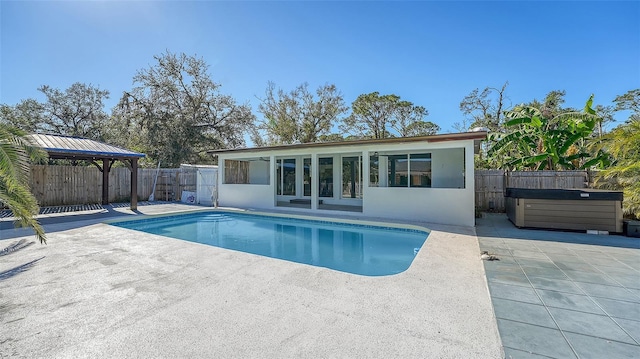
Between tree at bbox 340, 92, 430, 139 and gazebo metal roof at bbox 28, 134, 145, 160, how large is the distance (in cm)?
1705

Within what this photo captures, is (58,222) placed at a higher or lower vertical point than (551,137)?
lower

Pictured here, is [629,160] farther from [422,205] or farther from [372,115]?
[372,115]

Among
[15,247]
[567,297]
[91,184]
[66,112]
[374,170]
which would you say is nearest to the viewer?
[567,297]

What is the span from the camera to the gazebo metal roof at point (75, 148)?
10273 mm

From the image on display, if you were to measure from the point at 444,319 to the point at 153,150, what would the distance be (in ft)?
77.6

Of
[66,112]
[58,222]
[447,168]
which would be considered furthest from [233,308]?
[66,112]

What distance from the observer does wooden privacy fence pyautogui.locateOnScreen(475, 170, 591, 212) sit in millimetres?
10102

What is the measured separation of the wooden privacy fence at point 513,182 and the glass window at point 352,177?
478 centimetres

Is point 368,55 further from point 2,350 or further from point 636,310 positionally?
point 2,350

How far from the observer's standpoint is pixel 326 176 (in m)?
13.7

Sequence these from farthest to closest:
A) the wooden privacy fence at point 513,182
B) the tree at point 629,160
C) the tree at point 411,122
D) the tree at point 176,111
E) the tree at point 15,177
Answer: the tree at point 411,122 < the tree at point 176,111 < the wooden privacy fence at point 513,182 < the tree at point 629,160 < the tree at point 15,177

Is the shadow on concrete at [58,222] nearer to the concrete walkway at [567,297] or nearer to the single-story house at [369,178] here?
the single-story house at [369,178]

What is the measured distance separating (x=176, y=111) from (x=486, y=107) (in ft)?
77.1

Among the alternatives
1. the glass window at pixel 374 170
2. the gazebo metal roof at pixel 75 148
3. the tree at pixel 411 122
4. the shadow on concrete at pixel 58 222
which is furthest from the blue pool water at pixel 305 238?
the tree at pixel 411 122
